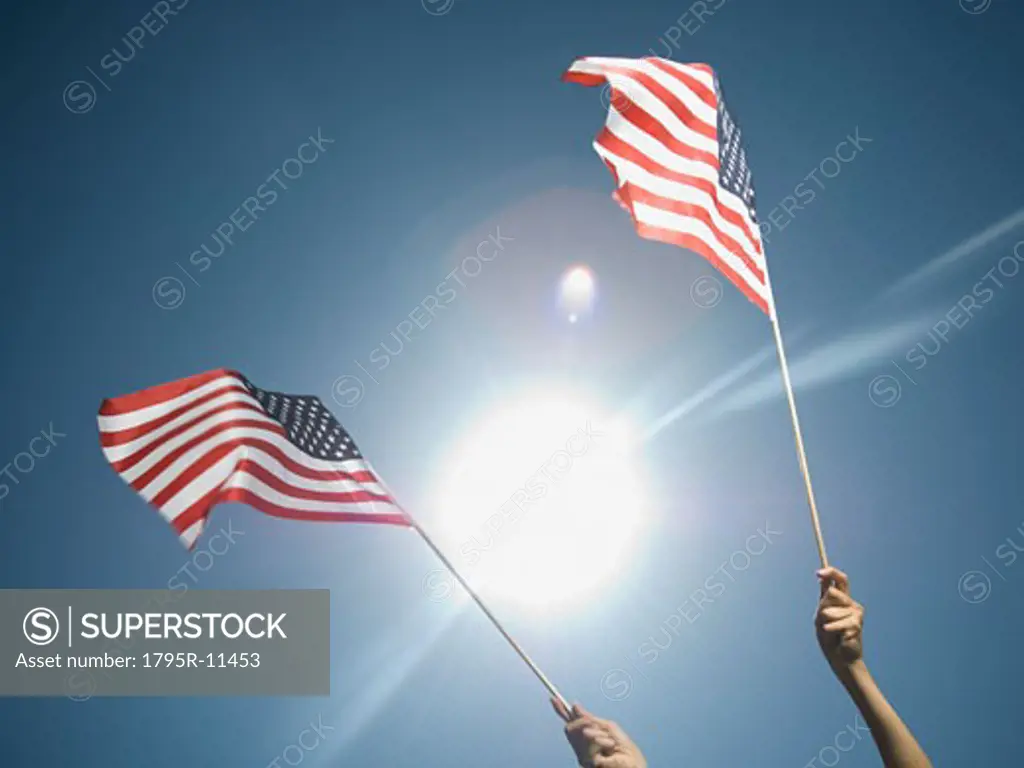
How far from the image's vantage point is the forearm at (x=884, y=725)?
10.4ft

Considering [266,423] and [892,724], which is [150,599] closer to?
[266,423]

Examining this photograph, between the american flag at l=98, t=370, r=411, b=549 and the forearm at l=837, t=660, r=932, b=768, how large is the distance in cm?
509

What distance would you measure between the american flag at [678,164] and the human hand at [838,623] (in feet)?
→ 8.22

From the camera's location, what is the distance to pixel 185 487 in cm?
783

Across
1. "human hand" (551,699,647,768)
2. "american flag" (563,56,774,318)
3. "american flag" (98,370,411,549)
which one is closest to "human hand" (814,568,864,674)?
"human hand" (551,699,647,768)

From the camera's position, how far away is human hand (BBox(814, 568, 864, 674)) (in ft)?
11.5

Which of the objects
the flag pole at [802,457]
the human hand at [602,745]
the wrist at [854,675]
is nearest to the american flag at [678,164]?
the flag pole at [802,457]

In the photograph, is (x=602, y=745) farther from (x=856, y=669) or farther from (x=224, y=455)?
(x=224, y=455)

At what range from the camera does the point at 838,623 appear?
11.6ft

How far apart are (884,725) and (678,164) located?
4488 mm

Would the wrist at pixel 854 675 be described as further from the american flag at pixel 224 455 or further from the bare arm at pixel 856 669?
the american flag at pixel 224 455

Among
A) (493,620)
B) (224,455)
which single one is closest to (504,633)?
(493,620)

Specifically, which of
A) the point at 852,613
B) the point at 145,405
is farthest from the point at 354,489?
the point at 852,613

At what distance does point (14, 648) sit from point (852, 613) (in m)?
15.6
